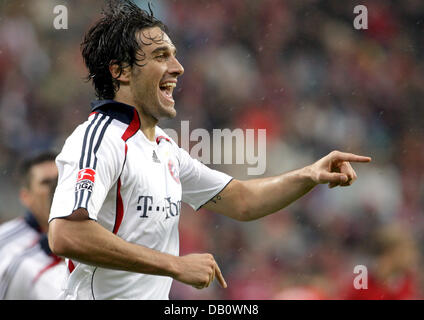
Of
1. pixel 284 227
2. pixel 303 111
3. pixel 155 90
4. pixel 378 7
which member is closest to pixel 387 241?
pixel 284 227

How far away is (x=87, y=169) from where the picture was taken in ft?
7.40

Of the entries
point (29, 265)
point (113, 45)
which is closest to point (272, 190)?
point (113, 45)

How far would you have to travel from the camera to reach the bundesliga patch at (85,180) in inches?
86.9

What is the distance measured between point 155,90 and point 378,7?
4.85 meters

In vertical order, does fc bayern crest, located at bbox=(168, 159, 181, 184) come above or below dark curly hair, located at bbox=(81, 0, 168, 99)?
below

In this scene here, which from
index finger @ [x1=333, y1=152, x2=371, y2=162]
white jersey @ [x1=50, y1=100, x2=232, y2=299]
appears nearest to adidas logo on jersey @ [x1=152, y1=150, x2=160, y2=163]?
white jersey @ [x1=50, y1=100, x2=232, y2=299]

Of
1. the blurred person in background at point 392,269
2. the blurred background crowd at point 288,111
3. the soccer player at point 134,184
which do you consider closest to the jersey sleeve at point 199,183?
the soccer player at point 134,184

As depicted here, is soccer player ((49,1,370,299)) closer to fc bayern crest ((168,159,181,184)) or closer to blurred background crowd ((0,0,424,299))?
fc bayern crest ((168,159,181,184))

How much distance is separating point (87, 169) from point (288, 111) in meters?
4.51

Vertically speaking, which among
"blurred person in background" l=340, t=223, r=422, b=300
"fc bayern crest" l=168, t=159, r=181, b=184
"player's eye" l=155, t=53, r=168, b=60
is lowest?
"blurred person in background" l=340, t=223, r=422, b=300

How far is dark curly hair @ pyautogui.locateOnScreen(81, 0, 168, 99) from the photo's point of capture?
2785 mm

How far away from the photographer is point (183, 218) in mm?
6043

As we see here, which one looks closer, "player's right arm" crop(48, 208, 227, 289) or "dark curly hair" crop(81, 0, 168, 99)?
"player's right arm" crop(48, 208, 227, 289)

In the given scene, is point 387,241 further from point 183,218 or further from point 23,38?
point 23,38
